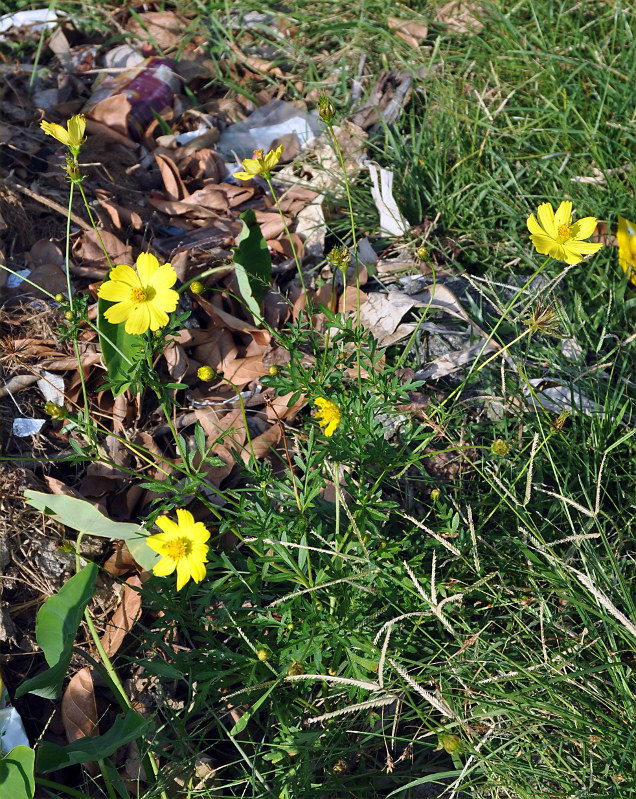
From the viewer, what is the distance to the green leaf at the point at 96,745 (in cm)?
143

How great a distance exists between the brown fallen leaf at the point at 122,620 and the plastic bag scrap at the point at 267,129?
174 cm

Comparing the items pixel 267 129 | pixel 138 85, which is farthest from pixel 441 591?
pixel 138 85

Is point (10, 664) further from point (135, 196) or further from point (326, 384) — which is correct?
point (135, 196)

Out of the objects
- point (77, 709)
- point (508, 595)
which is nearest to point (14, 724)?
point (77, 709)

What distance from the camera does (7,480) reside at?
6.18 ft

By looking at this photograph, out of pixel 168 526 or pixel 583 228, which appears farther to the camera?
pixel 583 228

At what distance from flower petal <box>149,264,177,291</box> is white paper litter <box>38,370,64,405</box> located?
56cm

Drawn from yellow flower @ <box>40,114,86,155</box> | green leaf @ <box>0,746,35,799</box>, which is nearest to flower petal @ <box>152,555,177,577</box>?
green leaf @ <box>0,746,35,799</box>

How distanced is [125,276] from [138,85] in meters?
1.62

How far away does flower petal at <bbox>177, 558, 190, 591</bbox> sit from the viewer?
1.46 metres

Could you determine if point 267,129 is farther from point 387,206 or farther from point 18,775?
point 18,775

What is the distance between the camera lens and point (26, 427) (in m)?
1.98

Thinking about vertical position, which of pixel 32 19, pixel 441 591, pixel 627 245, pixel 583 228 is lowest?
pixel 441 591

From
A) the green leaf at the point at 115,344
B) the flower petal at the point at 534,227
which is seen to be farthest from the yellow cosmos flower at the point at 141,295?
the flower petal at the point at 534,227
